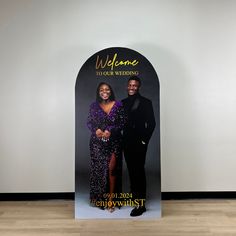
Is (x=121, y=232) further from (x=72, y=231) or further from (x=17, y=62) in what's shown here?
(x=17, y=62)

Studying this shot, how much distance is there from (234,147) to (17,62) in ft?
8.36

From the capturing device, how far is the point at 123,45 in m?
3.18

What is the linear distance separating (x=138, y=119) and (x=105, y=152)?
436mm

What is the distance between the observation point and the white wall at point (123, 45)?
3189 mm

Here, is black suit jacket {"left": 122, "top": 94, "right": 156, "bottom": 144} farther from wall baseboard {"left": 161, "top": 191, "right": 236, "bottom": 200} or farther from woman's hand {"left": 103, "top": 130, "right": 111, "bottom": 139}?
wall baseboard {"left": 161, "top": 191, "right": 236, "bottom": 200}

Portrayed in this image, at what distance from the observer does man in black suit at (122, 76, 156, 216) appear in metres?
2.74

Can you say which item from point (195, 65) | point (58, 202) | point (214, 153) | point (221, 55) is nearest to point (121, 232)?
point (58, 202)

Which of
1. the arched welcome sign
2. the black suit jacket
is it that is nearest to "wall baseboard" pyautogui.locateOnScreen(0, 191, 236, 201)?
the arched welcome sign

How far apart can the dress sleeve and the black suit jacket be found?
284mm

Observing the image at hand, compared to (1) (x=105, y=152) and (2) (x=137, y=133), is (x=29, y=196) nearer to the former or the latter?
(1) (x=105, y=152)

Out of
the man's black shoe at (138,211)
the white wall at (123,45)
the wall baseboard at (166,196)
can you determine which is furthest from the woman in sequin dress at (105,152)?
the wall baseboard at (166,196)

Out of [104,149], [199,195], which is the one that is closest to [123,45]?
[104,149]

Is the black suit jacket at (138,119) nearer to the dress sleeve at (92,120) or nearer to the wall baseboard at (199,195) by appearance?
the dress sleeve at (92,120)

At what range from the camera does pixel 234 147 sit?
3229 mm
